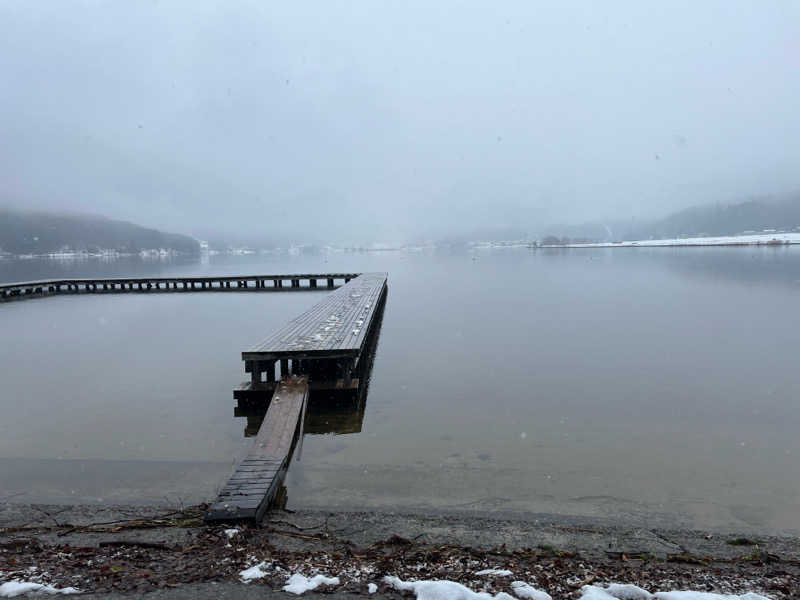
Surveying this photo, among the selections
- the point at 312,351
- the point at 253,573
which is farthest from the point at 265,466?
the point at 312,351

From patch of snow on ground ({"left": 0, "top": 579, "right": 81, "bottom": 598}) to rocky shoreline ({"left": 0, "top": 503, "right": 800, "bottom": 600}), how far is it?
0.10 metres

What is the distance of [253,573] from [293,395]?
5040mm

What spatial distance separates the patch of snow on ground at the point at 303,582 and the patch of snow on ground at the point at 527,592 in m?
1.24

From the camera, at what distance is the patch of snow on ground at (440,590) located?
3195 mm

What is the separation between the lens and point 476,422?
8336 mm

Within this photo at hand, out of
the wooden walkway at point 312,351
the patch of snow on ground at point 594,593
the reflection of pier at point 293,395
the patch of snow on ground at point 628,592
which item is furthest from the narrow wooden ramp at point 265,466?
the patch of snow on ground at point 628,592

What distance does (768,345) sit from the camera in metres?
13.5

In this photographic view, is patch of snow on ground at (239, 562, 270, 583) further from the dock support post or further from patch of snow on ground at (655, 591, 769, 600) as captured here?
the dock support post

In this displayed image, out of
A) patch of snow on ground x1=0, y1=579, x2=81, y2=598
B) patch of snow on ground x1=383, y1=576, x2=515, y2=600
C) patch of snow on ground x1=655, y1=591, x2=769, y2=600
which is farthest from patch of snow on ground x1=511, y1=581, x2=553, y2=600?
patch of snow on ground x1=0, y1=579, x2=81, y2=598

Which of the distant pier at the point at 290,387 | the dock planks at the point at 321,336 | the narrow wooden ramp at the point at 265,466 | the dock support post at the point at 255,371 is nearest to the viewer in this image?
the narrow wooden ramp at the point at 265,466

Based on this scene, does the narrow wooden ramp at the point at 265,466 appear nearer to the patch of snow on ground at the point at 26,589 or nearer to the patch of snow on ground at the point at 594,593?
the patch of snow on ground at the point at 26,589

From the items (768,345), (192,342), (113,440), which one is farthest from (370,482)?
(768,345)

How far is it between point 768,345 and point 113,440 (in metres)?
15.8

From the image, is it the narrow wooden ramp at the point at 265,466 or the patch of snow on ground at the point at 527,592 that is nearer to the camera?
the patch of snow on ground at the point at 527,592
